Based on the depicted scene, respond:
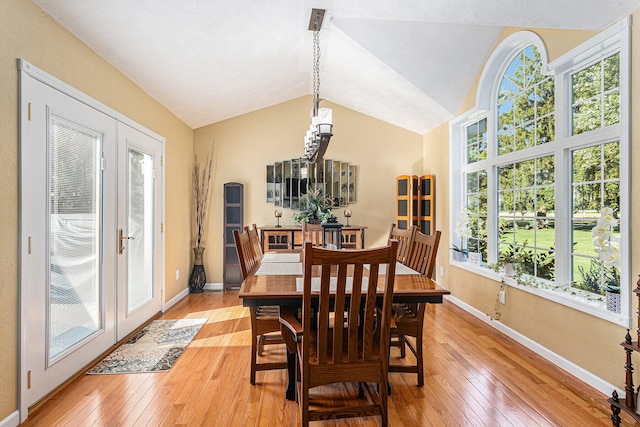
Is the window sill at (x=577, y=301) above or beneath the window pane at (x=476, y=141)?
beneath

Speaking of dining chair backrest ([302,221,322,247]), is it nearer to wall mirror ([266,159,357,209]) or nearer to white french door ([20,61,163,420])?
wall mirror ([266,159,357,209])

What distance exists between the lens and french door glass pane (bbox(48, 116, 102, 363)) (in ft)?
7.71

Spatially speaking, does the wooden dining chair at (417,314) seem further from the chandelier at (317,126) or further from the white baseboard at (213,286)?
the white baseboard at (213,286)

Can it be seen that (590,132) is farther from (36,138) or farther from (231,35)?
(36,138)

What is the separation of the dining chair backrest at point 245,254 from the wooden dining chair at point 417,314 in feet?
3.45

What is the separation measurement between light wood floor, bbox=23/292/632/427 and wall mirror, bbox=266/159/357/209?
2.70 metres

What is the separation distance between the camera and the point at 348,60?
3893 millimetres

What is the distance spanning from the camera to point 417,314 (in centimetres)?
239

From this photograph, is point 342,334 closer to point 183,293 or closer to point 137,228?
Result: point 137,228

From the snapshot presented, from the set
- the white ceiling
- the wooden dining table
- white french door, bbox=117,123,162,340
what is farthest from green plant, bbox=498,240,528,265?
white french door, bbox=117,123,162,340

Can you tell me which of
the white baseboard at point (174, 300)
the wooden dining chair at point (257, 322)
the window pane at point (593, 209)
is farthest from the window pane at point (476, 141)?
the white baseboard at point (174, 300)

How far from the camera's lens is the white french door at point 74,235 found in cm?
210

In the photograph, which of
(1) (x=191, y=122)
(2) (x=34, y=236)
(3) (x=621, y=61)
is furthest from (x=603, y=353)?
(1) (x=191, y=122)

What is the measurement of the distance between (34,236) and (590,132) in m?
3.66
